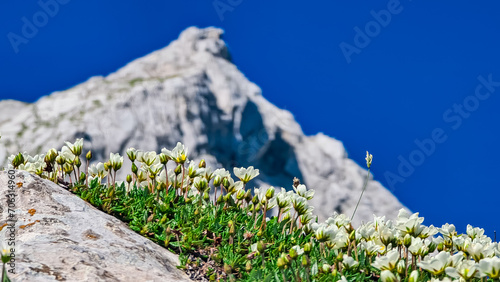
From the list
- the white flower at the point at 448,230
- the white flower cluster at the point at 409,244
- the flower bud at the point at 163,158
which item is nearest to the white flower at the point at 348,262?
the white flower cluster at the point at 409,244

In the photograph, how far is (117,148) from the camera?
123 meters

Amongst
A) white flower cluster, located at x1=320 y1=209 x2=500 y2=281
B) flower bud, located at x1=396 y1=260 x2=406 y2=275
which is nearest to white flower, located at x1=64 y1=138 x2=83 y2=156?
white flower cluster, located at x1=320 y1=209 x2=500 y2=281

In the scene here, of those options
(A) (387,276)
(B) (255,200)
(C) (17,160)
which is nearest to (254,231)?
(B) (255,200)

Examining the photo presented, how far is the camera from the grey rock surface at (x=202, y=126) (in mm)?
127500

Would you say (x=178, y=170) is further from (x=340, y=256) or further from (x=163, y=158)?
(x=340, y=256)

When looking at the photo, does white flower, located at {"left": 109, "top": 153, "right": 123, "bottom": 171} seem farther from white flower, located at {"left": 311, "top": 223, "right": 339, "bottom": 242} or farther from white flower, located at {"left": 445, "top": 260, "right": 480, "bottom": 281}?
white flower, located at {"left": 445, "top": 260, "right": 480, "bottom": 281}

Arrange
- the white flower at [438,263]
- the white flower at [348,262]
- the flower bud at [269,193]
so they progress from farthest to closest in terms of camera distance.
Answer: the flower bud at [269,193] → the white flower at [348,262] → the white flower at [438,263]

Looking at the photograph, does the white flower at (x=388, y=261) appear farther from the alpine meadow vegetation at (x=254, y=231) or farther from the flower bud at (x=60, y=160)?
the flower bud at (x=60, y=160)

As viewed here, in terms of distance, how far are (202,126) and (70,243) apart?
128m

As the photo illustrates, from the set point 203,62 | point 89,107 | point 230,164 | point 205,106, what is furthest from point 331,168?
point 89,107

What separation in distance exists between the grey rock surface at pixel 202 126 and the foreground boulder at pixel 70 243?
114 meters

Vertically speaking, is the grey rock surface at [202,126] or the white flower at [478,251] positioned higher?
the grey rock surface at [202,126]

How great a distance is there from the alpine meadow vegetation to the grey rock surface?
113m

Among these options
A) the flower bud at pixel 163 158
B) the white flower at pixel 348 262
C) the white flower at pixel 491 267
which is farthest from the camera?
the flower bud at pixel 163 158
